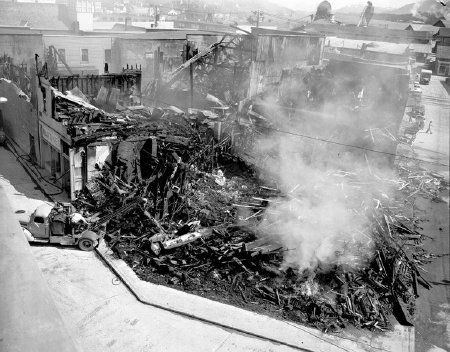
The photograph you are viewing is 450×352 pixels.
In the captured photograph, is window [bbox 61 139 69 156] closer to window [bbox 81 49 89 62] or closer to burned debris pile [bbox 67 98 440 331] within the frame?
burned debris pile [bbox 67 98 440 331]

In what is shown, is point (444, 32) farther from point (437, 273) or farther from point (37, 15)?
point (37, 15)

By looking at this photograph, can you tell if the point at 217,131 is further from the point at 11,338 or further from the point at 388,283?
the point at 11,338

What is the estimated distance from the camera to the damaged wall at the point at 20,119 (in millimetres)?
21827

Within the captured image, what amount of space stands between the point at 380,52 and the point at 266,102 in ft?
56.0

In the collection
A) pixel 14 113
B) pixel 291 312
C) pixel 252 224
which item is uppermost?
pixel 14 113

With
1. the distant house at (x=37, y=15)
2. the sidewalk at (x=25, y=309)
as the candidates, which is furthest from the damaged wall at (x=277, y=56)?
→ the sidewalk at (x=25, y=309)

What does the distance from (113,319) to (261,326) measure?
13.6ft

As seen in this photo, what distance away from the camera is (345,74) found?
121 ft

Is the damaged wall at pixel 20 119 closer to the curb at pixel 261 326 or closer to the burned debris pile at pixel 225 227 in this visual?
the burned debris pile at pixel 225 227

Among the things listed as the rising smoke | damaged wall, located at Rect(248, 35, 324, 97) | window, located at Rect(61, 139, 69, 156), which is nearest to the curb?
the rising smoke

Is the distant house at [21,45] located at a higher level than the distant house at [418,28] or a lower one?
lower

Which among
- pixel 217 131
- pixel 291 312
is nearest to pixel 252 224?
pixel 291 312

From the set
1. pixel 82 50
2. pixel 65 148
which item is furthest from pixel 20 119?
pixel 82 50

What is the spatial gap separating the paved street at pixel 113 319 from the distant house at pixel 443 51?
17.9 meters
